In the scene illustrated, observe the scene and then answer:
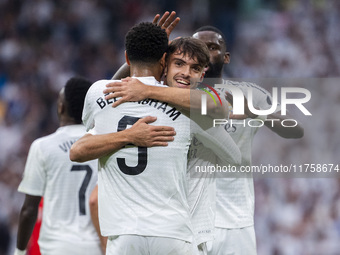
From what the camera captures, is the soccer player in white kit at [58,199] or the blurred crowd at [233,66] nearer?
the soccer player in white kit at [58,199]

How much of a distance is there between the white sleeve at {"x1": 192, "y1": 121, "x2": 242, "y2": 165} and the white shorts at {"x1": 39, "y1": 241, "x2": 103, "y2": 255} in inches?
71.9

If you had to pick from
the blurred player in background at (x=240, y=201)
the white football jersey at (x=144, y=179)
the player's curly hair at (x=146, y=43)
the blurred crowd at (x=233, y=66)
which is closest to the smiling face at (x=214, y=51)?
the blurred player in background at (x=240, y=201)

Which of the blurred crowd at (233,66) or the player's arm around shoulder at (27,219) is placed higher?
the blurred crowd at (233,66)

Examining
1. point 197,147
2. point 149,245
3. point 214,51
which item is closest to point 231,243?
point 197,147

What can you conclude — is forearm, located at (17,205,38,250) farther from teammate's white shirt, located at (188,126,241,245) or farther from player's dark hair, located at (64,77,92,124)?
teammate's white shirt, located at (188,126,241,245)

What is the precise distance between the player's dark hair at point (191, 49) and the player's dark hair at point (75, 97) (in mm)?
1760

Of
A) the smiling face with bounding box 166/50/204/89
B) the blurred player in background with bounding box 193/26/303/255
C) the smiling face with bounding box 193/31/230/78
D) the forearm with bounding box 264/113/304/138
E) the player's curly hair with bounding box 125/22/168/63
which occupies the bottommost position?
the blurred player in background with bounding box 193/26/303/255

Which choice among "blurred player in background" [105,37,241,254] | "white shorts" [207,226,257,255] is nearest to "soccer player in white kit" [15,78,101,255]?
"white shorts" [207,226,257,255]

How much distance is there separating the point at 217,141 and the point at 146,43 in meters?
0.74

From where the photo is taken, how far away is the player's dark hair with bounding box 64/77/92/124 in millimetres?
5291

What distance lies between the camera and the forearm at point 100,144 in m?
3.41

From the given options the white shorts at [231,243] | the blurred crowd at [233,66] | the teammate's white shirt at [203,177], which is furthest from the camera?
the blurred crowd at [233,66]

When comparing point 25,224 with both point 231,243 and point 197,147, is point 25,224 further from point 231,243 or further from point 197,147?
point 197,147

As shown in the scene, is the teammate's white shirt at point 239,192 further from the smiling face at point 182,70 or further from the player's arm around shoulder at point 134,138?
the player's arm around shoulder at point 134,138
